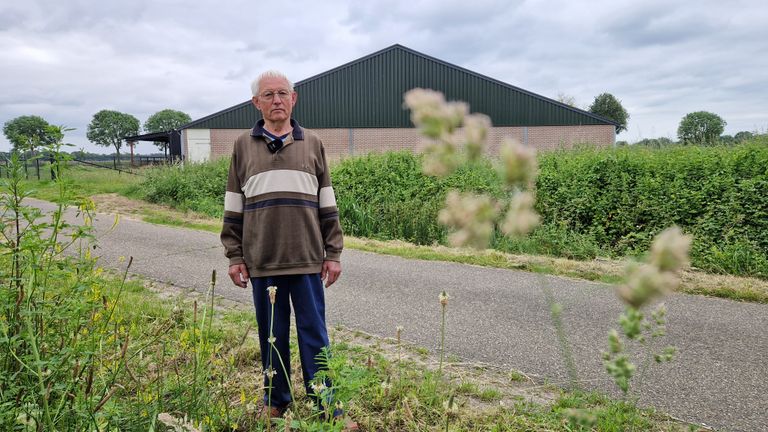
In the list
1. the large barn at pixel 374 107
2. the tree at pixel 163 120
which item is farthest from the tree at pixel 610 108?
the tree at pixel 163 120

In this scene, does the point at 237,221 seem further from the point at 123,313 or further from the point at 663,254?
the point at 663,254

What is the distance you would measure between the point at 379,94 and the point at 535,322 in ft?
91.2

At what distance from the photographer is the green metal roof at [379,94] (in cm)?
3089

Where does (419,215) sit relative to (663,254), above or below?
below

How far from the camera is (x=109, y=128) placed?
95438mm

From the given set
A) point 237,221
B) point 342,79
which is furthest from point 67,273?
point 342,79

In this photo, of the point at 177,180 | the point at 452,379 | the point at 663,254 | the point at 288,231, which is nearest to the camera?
the point at 663,254

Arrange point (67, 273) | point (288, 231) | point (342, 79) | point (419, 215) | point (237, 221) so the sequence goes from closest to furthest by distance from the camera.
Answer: point (67, 273) < point (288, 231) < point (237, 221) < point (419, 215) < point (342, 79)

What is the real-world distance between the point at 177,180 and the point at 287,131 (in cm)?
1547

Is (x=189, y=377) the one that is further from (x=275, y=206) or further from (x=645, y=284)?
(x=645, y=284)

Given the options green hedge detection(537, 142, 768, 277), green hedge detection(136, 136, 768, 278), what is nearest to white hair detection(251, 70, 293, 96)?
green hedge detection(136, 136, 768, 278)

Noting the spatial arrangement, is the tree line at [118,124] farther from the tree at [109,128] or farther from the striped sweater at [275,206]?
the striped sweater at [275,206]

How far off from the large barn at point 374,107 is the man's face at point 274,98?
28.2 metres

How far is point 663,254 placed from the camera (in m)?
0.56
